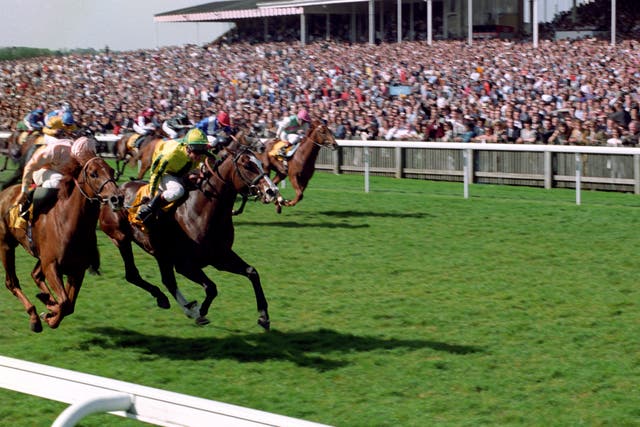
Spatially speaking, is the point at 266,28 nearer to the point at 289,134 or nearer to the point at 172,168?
the point at 289,134

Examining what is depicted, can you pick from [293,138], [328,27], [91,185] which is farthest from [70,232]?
[328,27]

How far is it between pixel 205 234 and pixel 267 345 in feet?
3.06

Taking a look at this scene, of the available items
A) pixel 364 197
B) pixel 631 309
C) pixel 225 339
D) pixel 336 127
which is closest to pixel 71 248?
pixel 225 339

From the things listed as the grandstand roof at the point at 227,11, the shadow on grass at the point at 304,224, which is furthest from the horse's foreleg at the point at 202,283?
the grandstand roof at the point at 227,11

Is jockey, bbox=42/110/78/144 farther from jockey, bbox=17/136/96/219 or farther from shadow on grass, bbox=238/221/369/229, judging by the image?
shadow on grass, bbox=238/221/369/229

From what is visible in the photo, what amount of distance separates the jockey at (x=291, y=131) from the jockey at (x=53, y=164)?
739cm

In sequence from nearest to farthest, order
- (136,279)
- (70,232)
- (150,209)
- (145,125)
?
(70,232) < (150,209) < (136,279) < (145,125)

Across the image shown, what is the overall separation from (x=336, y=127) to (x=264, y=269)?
1171 cm

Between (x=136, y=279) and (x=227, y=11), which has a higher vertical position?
(x=227, y=11)

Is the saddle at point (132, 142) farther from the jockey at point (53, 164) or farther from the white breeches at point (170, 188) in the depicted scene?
the jockey at point (53, 164)

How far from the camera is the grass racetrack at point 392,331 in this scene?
5172 millimetres

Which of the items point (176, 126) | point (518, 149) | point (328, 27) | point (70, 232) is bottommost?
point (70, 232)

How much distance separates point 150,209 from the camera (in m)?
7.01

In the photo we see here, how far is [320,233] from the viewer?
39.3 feet
